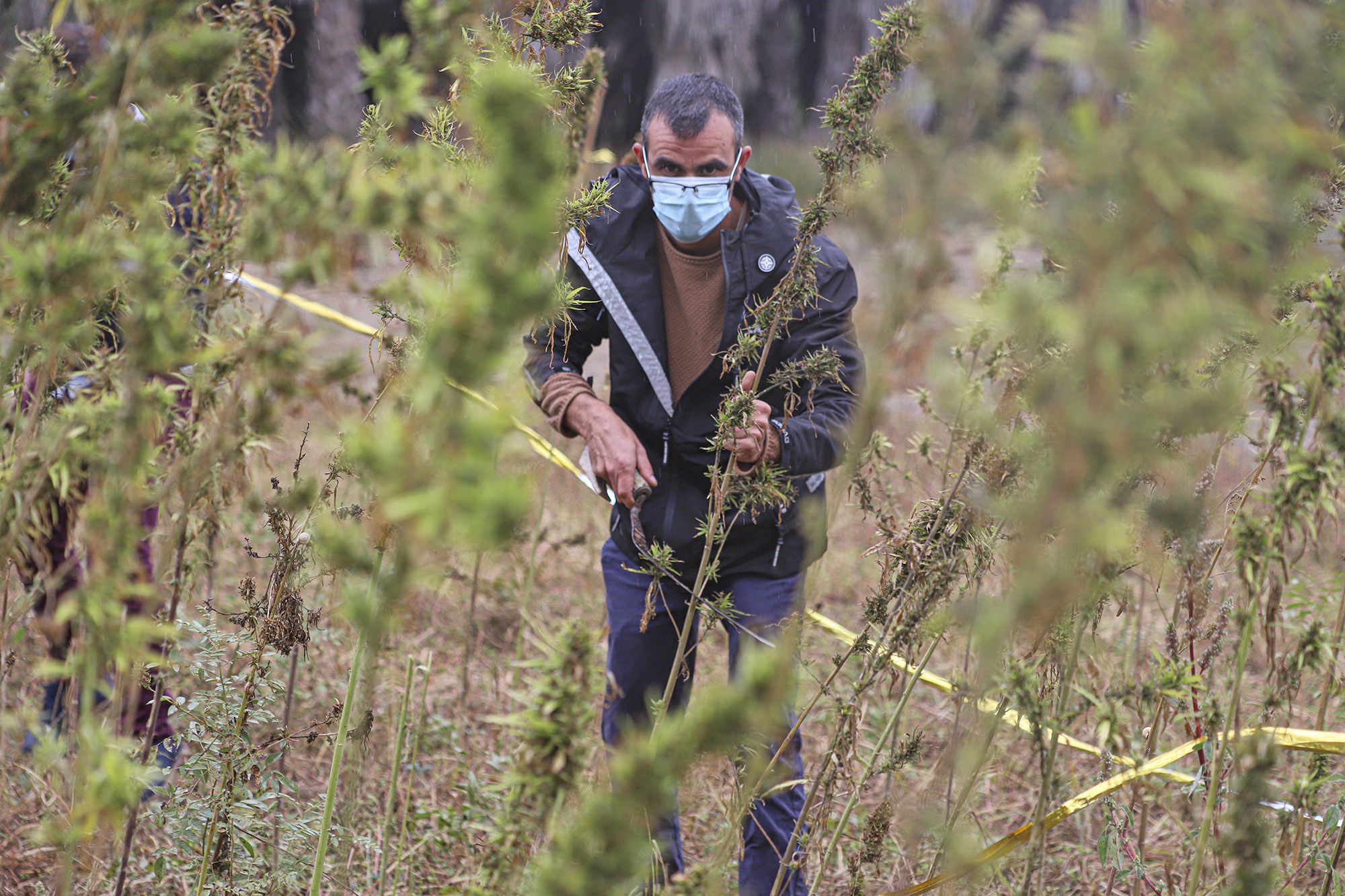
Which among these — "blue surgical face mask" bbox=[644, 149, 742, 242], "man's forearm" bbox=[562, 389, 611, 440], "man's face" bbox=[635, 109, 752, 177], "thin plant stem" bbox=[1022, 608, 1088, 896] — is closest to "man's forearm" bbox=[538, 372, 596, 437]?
"man's forearm" bbox=[562, 389, 611, 440]

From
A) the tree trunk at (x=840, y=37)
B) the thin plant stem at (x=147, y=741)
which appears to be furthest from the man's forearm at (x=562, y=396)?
the tree trunk at (x=840, y=37)

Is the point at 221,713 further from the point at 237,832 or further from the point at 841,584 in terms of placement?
the point at 841,584

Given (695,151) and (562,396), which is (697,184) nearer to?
(695,151)

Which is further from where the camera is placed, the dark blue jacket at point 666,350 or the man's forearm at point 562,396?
the dark blue jacket at point 666,350

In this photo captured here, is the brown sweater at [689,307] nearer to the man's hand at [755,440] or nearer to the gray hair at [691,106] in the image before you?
the gray hair at [691,106]

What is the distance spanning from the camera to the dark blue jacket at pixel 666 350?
2979 mm

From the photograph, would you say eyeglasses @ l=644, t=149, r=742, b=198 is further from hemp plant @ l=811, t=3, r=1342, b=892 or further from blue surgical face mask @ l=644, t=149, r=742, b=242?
hemp plant @ l=811, t=3, r=1342, b=892

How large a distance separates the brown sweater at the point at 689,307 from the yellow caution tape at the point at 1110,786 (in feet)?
4.98

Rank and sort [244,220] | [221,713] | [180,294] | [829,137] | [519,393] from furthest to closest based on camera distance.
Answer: [221,713] → [829,137] → [244,220] → [180,294] → [519,393]

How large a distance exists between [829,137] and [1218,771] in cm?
117

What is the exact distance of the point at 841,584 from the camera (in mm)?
5914

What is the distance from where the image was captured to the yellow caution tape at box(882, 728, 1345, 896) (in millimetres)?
1562

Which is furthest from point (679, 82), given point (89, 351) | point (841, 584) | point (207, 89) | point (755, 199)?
point (841, 584)

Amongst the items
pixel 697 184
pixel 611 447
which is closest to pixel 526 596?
pixel 611 447
